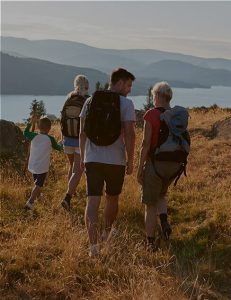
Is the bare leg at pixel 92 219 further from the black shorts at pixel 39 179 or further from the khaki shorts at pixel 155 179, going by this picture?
the black shorts at pixel 39 179

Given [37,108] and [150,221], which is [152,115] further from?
[37,108]

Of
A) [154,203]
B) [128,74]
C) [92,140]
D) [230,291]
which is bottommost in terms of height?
[230,291]

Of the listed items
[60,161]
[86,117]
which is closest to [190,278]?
[86,117]

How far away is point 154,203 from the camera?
225 inches

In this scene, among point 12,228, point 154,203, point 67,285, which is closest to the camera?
point 67,285

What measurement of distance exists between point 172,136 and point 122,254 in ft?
4.81

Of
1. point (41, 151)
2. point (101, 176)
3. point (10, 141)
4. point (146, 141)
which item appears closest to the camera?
point (101, 176)

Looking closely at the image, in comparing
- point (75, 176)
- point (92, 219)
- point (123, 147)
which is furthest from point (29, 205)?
point (123, 147)

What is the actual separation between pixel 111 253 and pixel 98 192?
2.32 feet

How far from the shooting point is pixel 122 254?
5.12 meters

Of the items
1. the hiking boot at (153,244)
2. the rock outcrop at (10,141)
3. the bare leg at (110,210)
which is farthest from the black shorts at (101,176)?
the rock outcrop at (10,141)

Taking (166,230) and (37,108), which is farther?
(37,108)

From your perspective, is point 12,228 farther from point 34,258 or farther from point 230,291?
point 230,291

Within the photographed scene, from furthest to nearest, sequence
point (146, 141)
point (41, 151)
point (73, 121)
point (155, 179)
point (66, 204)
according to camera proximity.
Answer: point (41, 151) → point (66, 204) → point (73, 121) → point (155, 179) → point (146, 141)
